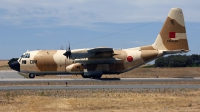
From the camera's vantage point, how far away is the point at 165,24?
44.5m

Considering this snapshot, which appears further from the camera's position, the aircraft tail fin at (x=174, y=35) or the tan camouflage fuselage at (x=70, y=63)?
the aircraft tail fin at (x=174, y=35)

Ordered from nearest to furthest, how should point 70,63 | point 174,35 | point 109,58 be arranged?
point 109,58, point 70,63, point 174,35

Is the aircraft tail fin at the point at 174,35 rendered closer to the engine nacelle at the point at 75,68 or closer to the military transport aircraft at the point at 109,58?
the military transport aircraft at the point at 109,58

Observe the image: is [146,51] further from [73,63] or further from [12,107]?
[12,107]

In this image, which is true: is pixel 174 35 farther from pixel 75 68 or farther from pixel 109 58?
pixel 75 68

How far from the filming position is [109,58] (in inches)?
1671

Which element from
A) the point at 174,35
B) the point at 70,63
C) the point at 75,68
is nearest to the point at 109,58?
the point at 75,68

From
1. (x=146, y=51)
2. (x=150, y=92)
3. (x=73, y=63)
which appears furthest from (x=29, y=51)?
(x=150, y=92)

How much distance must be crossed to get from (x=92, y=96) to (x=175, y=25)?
72.3ft

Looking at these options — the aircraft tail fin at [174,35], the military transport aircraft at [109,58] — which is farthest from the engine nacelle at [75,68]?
the aircraft tail fin at [174,35]

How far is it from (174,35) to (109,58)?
8.19 meters

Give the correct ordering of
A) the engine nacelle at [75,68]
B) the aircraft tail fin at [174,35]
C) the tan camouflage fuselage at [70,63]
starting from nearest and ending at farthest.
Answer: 1. the engine nacelle at [75,68]
2. the tan camouflage fuselage at [70,63]
3. the aircraft tail fin at [174,35]

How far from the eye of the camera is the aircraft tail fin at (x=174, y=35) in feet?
145

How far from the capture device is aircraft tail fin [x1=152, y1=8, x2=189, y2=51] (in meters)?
44.2
